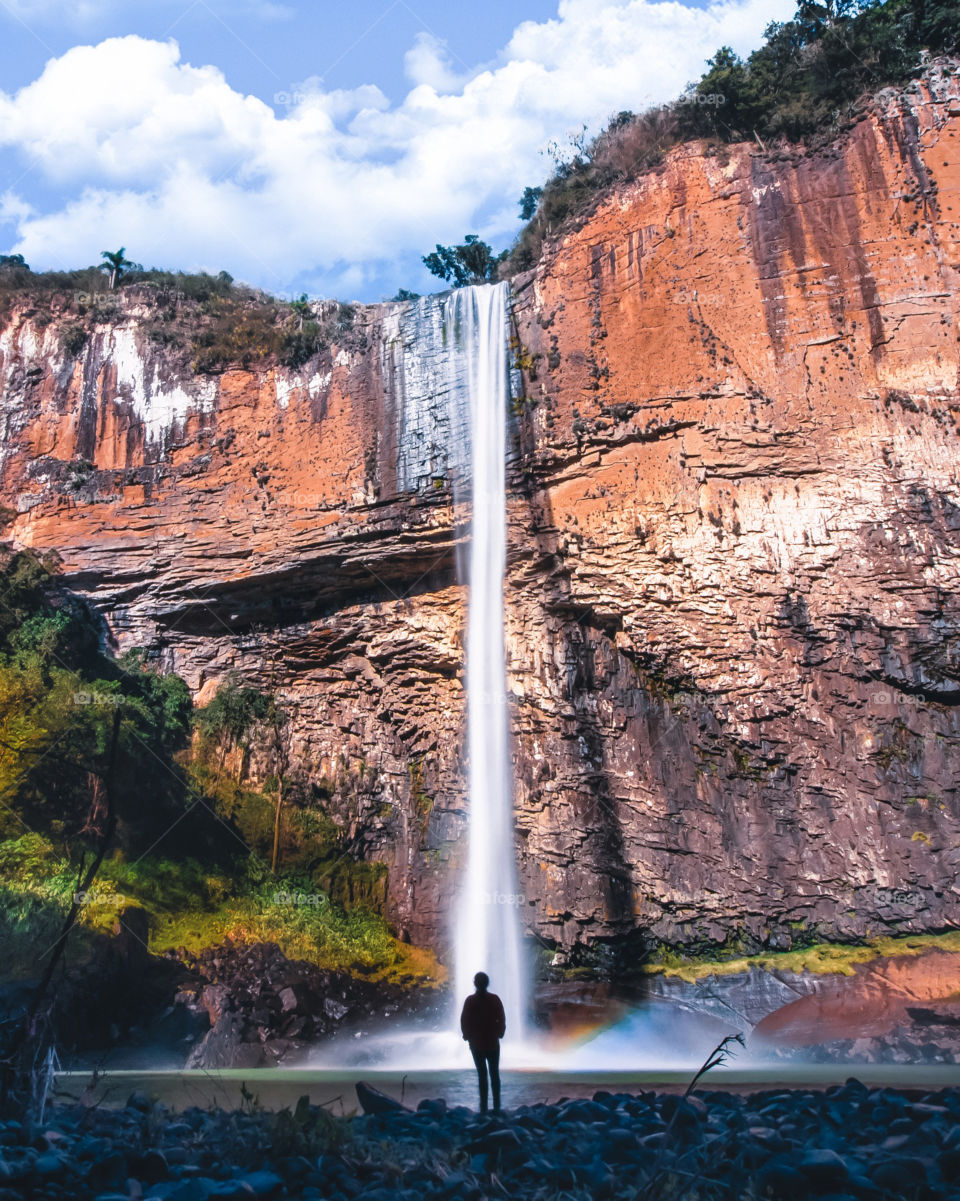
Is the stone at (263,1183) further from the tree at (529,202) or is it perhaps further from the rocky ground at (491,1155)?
the tree at (529,202)

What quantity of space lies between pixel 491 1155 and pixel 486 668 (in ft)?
46.5

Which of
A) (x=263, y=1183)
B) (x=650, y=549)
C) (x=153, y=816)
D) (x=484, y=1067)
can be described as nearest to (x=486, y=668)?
(x=650, y=549)

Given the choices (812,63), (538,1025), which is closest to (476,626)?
(538,1025)

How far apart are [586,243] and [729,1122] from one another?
18.0 meters

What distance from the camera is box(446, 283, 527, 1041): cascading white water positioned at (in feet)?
54.6

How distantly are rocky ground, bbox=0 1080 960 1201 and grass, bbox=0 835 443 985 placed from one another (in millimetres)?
8590

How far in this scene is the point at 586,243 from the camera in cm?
1923

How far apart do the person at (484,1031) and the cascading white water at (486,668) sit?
10.2 m

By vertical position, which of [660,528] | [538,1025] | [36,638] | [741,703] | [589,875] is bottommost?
[538,1025]

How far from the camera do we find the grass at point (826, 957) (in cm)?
1392

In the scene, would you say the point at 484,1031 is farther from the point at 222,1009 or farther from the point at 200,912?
the point at 200,912

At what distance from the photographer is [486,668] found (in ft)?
61.3

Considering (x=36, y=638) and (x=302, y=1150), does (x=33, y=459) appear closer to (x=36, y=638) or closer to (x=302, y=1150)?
(x=36, y=638)

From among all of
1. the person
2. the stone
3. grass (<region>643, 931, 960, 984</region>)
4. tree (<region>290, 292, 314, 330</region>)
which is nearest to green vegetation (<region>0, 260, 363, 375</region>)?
tree (<region>290, 292, 314, 330</region>)
